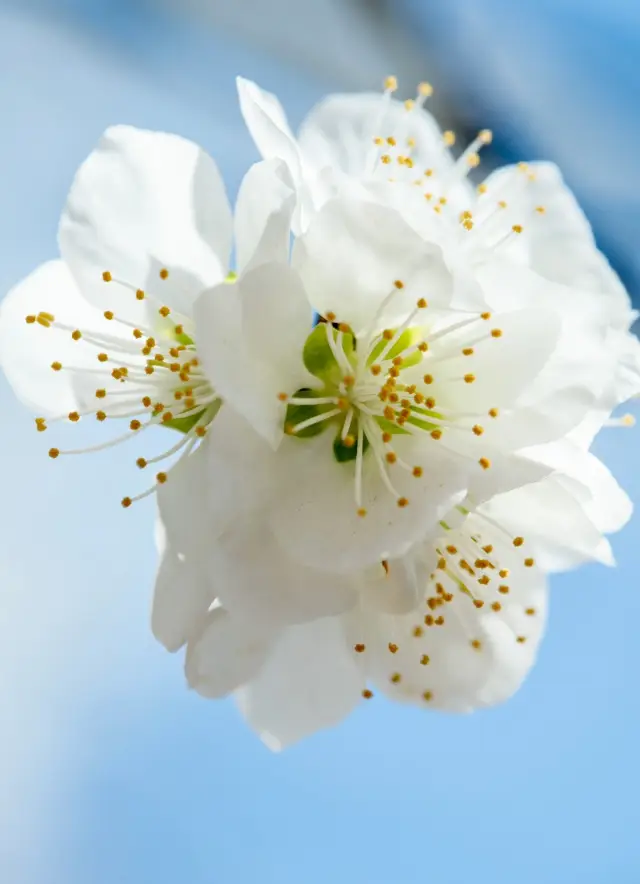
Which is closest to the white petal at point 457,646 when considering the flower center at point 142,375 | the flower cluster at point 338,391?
the flower cluster at point 338,391

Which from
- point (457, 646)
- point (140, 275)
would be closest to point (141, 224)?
point (140, 275)

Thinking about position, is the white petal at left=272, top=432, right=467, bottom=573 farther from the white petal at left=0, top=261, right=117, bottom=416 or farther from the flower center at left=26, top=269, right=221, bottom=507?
the white petal at left=0, top=261, right=117, bottom=416

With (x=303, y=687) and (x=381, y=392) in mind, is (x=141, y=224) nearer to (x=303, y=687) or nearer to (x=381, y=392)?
(x=381, y=392)

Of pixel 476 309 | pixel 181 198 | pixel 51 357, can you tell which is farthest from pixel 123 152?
pixel 476 309

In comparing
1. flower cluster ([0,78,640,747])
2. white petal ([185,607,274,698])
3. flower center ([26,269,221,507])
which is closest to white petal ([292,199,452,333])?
flower cluster ([0,78,640,747])

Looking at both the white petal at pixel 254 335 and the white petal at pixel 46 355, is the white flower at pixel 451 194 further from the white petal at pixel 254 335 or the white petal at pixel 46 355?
the white petal at pixel 46 355

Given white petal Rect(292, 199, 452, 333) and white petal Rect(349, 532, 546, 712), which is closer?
white petal Rect(292, 199, 452, 333)
